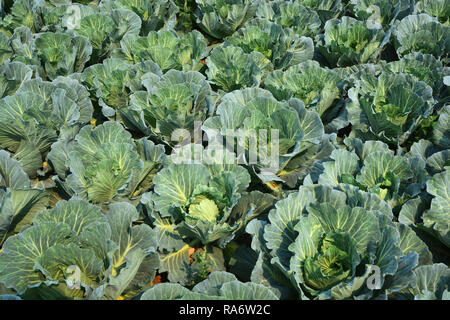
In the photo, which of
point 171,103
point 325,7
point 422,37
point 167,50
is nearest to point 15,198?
point 171,103

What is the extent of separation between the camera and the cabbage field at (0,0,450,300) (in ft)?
10.4

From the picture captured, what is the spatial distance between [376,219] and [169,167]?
1659mm

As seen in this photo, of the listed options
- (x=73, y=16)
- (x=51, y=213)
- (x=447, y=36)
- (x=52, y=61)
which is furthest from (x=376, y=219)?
(x=73, y=16)

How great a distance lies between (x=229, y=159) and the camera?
12.9 feet

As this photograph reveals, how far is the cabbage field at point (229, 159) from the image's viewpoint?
3156mm

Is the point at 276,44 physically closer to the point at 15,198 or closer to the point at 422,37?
the point at 422,37

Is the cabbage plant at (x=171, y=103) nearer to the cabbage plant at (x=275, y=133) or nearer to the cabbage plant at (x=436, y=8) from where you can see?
the cabbage plant at (x=275, y=133)

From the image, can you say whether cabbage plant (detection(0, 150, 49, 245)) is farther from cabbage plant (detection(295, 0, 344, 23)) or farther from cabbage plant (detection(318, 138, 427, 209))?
cabbage plant (detection(295, 0, 344, 23))

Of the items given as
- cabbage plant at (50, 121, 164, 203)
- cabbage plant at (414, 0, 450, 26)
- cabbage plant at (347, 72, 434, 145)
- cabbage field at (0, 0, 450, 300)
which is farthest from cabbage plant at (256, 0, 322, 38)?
cabbage plant at (50, 121, 164, 203)

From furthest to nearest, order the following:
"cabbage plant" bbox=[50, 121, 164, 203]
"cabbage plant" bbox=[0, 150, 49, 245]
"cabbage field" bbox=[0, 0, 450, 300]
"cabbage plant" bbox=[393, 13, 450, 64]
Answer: "cabbage plant" bbox=[393, 13, 450, 64]
"cabbage plant" bbox=[50, 121, 164, 203]
"cabbage plant" bbox=[0, 150, 49, 245]
"cabbage field" bbox=[0, 0, 450, 300]

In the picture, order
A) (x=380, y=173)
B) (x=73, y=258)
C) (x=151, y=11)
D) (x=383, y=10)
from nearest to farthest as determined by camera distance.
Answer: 1. (x=73, y=258)
2. (x=380, y=173)
3. (x=383, y=10)
4. (x=151, y=11)

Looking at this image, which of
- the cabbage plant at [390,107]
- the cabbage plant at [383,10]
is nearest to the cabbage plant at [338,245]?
the cabbage plant at [390,107]

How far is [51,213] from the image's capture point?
11.2ft

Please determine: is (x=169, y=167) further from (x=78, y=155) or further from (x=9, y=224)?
(x=9, y=224)
